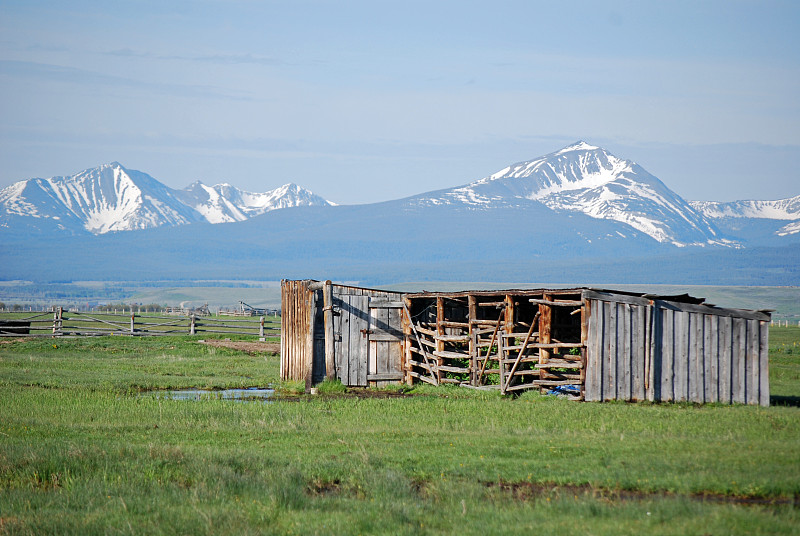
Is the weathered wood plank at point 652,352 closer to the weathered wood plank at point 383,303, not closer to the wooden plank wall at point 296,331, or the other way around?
the weathered wood plank at point 383,303

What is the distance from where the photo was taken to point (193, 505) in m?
12.0

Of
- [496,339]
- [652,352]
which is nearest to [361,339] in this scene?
[496,339]

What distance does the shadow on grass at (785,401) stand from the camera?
70.5 feet

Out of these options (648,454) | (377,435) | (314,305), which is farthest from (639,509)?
(314,305)

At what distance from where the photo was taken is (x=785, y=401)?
22125 millimetres

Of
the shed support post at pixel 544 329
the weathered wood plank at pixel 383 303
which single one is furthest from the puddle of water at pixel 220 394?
the shed support post at pixel 544 329

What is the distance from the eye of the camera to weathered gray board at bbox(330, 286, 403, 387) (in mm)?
26672

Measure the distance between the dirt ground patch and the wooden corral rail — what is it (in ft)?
43.7

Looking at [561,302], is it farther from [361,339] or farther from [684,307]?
[361,339]

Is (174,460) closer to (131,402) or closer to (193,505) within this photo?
(193,505)

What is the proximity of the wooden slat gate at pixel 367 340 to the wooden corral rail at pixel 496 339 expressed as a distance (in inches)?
16.5

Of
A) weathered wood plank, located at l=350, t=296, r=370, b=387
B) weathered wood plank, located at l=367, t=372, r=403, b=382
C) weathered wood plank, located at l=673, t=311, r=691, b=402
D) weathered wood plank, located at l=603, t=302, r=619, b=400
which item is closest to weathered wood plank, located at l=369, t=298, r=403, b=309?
weathered wood plank, located at l=350, t=296, r=370, b=387

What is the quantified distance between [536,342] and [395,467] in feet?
34.6

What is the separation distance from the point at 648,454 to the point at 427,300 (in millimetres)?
13895
